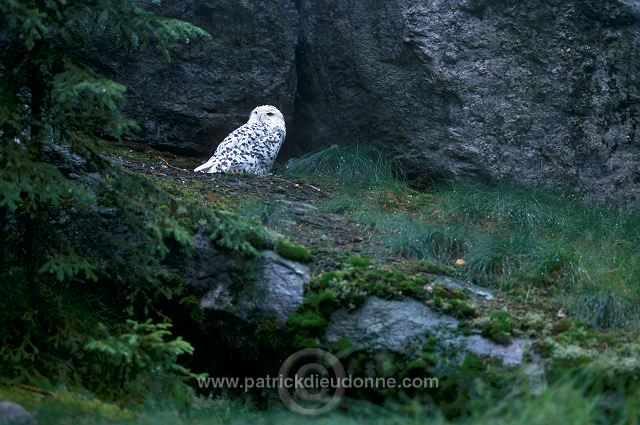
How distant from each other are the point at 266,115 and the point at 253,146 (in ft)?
1.46

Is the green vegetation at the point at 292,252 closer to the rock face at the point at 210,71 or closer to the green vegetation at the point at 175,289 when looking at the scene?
the green vegetation at the point at 175,289

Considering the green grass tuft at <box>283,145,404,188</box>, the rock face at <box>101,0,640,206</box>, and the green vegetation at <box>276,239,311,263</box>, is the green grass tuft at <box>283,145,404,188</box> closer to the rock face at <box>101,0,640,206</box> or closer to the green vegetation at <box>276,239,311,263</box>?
the rock face at <box>101,0,640,206</box>

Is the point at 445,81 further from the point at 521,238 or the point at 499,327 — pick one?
the point at 499,327

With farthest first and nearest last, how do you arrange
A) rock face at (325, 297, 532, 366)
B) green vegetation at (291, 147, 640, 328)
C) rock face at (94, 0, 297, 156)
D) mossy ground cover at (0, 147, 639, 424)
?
rock face at (94, 0, 297, 156)
green vegetation at (291, 147, 640, 328)
rock face at (325, 297, 532, 366)
mossy ground cover at (0, 147, 639, 424)

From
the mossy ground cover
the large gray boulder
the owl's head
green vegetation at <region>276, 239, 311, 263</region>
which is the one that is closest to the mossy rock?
the mossy ground cover

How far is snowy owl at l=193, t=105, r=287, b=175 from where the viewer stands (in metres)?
9.52

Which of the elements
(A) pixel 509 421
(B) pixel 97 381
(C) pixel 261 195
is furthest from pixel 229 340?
(A) pixel 509 421

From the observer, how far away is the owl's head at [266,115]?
9891mm

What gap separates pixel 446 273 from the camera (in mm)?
6840

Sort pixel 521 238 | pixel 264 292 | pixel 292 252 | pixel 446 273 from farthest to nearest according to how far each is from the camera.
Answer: pixel 521 238 < pixel 446 273 < pixel 292 252 < pixel 264 292

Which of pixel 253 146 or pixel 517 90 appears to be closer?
pixel 253 146

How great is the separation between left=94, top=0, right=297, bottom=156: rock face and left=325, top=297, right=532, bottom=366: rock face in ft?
15.8

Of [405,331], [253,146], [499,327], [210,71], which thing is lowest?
[405,331]

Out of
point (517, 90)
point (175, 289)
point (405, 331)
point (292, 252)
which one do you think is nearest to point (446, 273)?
point (405, 331)
